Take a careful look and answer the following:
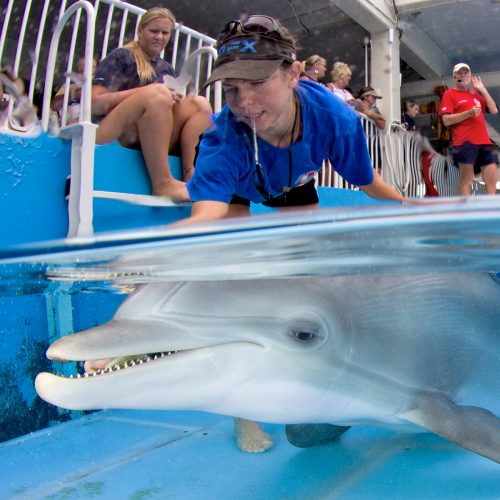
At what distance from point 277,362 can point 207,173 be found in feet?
3.90

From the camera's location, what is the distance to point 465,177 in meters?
11.1

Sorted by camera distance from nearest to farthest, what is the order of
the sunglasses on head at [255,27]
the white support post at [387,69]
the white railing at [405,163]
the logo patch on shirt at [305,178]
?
the sunglasses on head at [255,27] → the logo patch on shirt at [305,178] → the white railing at [405,163] → the white support post at [387,69]

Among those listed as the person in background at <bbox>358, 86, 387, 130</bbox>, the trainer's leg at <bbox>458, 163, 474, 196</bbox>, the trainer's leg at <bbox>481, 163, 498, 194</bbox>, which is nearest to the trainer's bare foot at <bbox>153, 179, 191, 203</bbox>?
the person in background at <bbox>358, 86, 387, 130</bbox>

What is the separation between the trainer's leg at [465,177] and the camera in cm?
1089

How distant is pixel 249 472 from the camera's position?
3729mm

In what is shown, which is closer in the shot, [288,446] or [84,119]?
[288,446]

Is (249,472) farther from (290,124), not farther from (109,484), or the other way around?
(290,124)

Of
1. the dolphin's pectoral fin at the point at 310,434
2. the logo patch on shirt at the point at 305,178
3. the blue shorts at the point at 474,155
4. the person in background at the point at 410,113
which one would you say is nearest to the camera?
the dolphin's pectoral fin at the point at 310,434

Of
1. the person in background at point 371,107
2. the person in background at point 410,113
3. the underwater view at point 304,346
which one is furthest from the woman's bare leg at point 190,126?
the person in background at point 410,113

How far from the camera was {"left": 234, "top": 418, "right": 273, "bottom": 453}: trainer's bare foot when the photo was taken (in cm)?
420

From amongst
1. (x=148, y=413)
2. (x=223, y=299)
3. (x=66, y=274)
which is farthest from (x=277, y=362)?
(x=148, y=413)

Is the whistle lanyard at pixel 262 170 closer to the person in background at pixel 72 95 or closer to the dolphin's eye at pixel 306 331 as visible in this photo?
the dolphin's eye at pixel 306 331

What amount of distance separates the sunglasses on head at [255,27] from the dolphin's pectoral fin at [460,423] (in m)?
1.98

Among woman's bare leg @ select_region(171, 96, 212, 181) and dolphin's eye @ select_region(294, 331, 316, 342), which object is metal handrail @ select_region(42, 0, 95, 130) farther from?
dolphin's eye @ select_region(294, 331, 316, 342)
